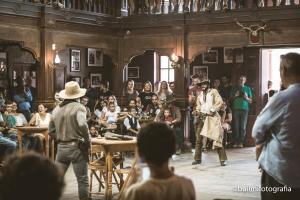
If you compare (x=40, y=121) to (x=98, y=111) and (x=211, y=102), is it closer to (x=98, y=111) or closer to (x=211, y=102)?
(x=98, y=111)

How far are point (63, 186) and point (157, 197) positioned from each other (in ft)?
2.49

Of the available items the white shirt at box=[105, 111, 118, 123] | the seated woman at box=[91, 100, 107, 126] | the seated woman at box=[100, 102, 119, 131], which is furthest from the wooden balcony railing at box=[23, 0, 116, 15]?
the white shirt at box=[105, 111, 118, 123]

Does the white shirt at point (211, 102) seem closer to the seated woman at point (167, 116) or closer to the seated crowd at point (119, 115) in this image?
the seated crowd at point (119, 115)

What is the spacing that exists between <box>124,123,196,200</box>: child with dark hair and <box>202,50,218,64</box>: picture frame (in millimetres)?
13285

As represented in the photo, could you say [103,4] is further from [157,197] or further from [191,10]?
[157,197]

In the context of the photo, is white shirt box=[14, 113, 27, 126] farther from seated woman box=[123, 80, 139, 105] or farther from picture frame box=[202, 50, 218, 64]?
picture frame box=[202, 50, 218, 64]

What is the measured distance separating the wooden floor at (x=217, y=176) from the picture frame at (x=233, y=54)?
11.6 feet

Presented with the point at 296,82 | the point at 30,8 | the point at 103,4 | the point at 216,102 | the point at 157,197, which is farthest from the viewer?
the point at 103,4

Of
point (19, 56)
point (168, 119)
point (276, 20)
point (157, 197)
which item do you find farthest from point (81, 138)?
point (19, 56)

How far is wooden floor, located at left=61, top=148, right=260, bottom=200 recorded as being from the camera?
7.79 m

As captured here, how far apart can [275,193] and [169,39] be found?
9.81 meters

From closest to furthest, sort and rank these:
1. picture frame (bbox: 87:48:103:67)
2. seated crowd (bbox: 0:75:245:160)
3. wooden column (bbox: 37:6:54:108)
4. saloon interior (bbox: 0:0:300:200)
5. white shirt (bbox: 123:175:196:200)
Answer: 1. white shirt (bbox: 123:175:196:200)
2. seated crowd (bbox: 0:75:245:160)
3. saloon interior (bbox: 0:0:300:200)
4. wooden column (bbox: 37:6:54:108)
5. picture frame (bbox: 87:48:103:67)

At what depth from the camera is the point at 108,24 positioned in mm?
13359

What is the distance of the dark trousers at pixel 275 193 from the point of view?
3482 mm
